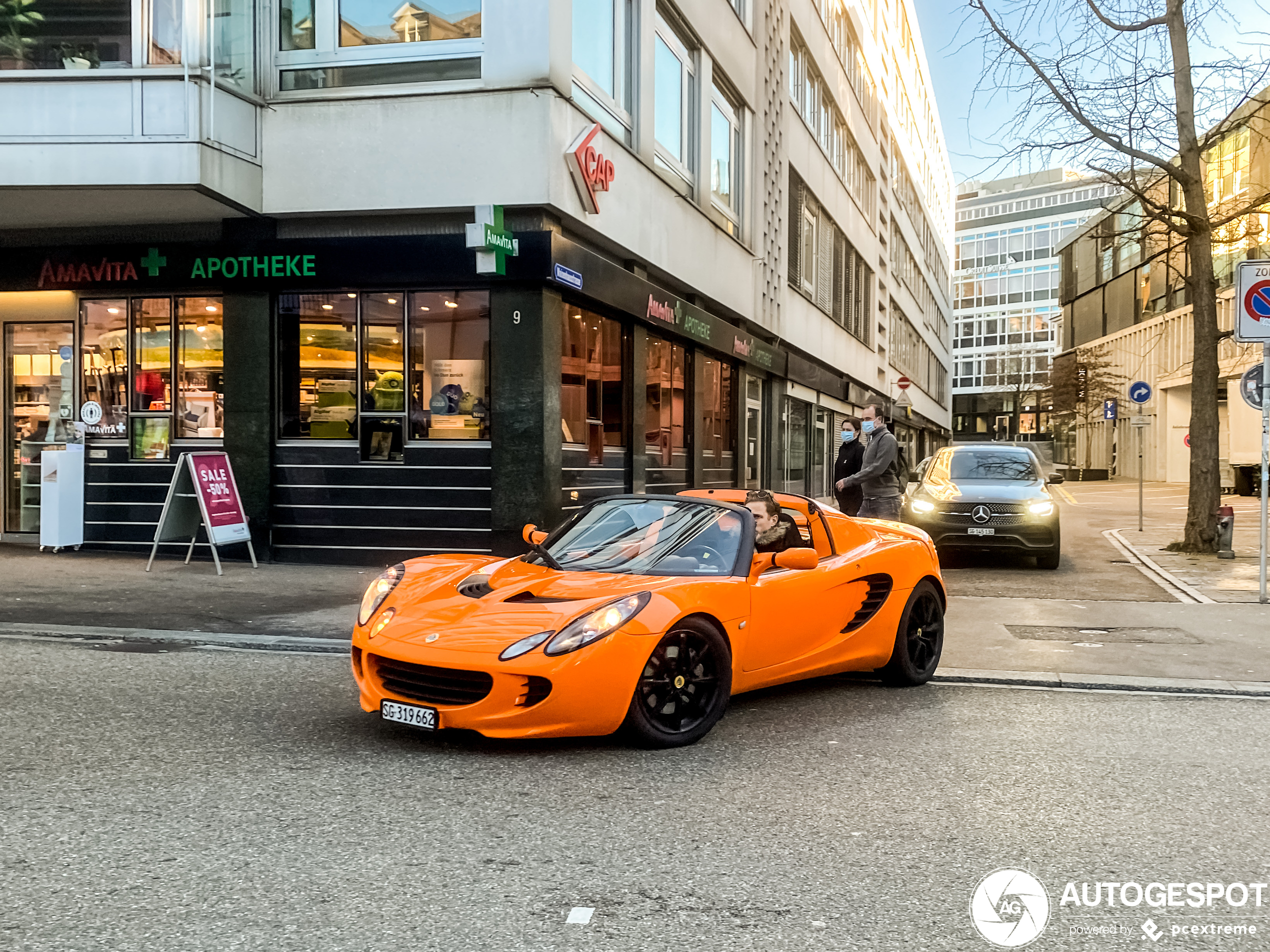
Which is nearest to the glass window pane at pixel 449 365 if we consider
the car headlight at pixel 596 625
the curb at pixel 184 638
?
the curb at pixel 184 638

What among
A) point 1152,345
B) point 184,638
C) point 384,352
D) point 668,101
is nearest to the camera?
point 184,638

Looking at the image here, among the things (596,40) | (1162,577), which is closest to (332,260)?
(596,40)

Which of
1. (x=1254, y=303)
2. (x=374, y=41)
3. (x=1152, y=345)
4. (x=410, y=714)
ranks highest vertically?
(x=1152, y=345)

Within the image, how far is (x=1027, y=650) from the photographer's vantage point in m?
8.64

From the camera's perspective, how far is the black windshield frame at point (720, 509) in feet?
19.9

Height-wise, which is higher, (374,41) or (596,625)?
(374,41)

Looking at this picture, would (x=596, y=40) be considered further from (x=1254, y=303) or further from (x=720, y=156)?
(x=1254, y=303)

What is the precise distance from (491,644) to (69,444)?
34.5 feet

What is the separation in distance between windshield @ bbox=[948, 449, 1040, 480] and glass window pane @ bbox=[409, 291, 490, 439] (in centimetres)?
650

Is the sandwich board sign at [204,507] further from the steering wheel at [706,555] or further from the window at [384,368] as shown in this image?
the steering wheel at [706,555]

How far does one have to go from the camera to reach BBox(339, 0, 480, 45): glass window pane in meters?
12.8

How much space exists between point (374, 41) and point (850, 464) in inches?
284

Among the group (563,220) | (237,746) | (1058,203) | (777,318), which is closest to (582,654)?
(237,746)

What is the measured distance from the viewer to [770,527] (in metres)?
6.68
